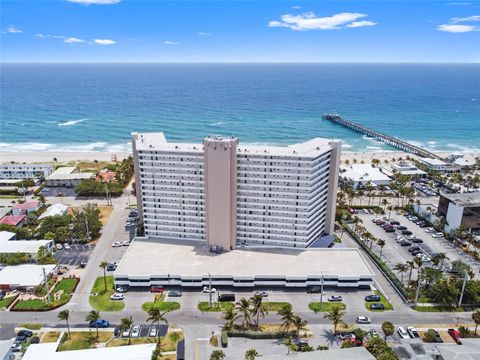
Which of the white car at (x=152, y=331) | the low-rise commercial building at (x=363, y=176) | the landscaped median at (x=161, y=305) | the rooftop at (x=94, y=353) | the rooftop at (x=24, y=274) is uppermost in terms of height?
the low-rise commercial building at (x=363, y=176)

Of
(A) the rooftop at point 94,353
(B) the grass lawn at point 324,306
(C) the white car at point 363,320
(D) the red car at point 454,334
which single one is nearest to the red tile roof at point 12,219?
(A) the rooftop at point 94,353

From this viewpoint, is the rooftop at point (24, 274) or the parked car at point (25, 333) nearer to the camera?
the parked car at point (25, 333)

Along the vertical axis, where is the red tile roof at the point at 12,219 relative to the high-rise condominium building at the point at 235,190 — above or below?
below

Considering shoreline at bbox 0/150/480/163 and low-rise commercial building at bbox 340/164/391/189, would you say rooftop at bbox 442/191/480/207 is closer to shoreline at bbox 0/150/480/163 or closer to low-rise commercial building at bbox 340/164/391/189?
low-rise commercial building at bbox 340/164/391/189

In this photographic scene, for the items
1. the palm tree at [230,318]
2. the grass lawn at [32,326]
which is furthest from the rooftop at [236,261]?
the grass lawn at [32,326]

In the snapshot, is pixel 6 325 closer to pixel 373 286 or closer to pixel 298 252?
pixel 298 252

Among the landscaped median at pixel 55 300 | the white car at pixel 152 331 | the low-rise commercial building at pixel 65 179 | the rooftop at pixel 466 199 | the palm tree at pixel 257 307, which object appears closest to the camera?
the palm tree at pixel 257 307

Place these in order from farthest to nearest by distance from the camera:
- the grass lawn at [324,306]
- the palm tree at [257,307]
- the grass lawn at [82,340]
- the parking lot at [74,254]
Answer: the parking lot at [74,254]
the grass lawn at [324,306]
the palm tree at [257,307]
the grass lawn at [82,340]

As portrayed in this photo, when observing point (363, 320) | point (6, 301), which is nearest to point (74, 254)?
point (6, 301)

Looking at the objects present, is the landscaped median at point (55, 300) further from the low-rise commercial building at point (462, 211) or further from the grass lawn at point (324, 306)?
the low-rise commercial building at point (462, 211)
